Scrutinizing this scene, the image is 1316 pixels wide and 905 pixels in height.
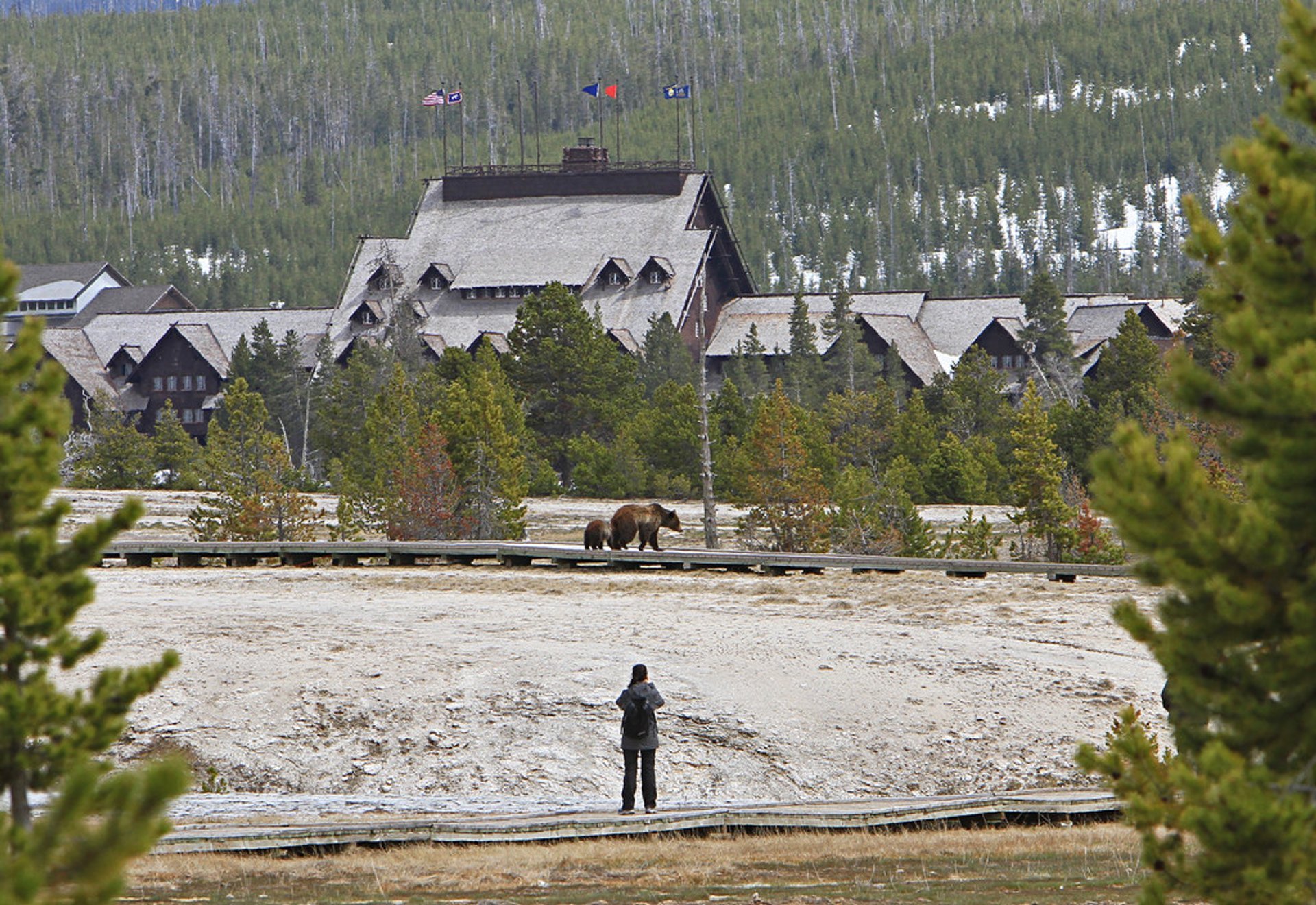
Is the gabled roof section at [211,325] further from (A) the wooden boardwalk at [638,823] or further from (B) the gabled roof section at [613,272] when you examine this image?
(A) the wooden boardwalk at [638,823]

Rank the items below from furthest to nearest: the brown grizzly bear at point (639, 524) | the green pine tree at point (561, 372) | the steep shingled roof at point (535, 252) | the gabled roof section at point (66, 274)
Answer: the gabled roof section at point (66, 274) < the steep shingled roof at point (535, 252) < the green pine tree at point (561, 372) < the brown grizzly bear at point (639, 524)

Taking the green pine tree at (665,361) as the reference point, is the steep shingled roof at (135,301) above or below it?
above

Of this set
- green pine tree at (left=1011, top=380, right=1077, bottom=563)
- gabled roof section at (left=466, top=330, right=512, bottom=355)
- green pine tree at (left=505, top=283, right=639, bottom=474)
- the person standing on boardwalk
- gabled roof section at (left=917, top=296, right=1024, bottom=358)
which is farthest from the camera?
gabled roof section at (left=917, top=296, right=1024, bottom=358)

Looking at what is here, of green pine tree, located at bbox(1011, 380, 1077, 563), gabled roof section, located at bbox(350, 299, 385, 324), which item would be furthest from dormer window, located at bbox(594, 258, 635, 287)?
green pine tree, located at bbox(1011, 380, 1077, 563)

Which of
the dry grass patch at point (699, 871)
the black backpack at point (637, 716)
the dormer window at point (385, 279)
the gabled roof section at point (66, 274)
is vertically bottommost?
the dry grass patch at point (699, 871)

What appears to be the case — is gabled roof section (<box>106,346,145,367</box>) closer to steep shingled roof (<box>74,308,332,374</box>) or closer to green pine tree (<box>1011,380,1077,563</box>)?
steep shingled roof (<box>74,308,332,374</box>)

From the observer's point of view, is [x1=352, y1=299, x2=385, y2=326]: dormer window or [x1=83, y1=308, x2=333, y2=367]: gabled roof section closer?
[x1=352, y1=299, x2=385, y2=326]: dormer window

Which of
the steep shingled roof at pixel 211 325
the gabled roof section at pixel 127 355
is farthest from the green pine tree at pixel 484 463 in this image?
the gabled roof section at pixel 127 355

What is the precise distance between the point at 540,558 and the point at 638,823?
2056 centimetres

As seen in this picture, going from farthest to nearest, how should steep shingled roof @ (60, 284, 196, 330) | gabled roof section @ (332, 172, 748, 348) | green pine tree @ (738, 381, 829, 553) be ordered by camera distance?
1. steep shingled roof @ (60, 284, 196, 330)
2. gabled roof section @ (332, 172, 748, 348)
3. green pine tree @ (738, 381, 829, 553)

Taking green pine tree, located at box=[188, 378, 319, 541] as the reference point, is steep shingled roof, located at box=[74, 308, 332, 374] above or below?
above

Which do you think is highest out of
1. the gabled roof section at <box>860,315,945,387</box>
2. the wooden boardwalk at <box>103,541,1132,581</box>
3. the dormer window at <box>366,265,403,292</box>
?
the dormer window at <box>366,265,403,292</box>

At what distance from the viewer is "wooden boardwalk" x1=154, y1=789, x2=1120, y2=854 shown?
16.0 metres

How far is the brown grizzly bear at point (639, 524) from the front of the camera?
3653cm
